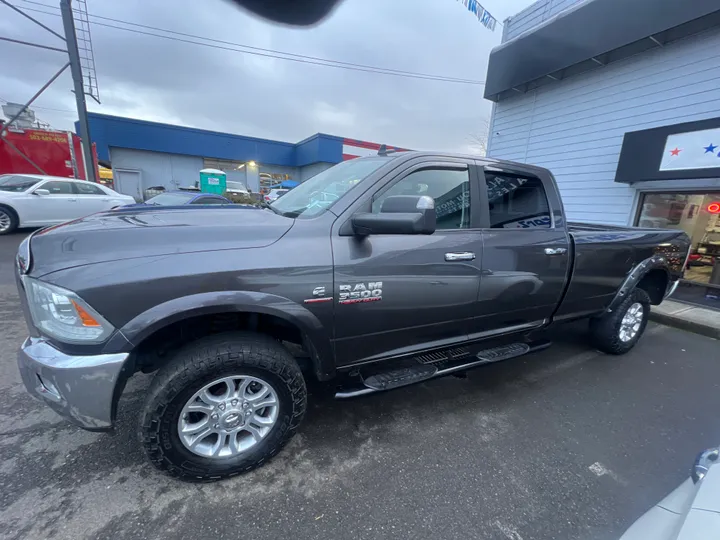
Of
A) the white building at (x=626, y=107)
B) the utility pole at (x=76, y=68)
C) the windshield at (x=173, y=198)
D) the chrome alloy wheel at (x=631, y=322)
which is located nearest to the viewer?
the chrome alloy wheel at (x=631, y=322)

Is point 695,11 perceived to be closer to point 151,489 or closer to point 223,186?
point 151,489

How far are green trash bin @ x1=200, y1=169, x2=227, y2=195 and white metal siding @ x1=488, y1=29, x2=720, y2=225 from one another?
1995 centimetres

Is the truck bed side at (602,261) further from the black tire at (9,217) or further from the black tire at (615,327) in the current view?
the black tire at (9,217)

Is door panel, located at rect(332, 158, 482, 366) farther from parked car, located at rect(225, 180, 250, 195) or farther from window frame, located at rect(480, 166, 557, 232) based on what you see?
parked car, located at rect(225, 180, 250, 195)

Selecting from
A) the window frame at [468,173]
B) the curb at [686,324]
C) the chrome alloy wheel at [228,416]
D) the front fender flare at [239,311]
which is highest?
the window frame at [468,173]

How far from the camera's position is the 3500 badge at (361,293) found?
1.99 m

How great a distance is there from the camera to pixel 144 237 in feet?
5.46

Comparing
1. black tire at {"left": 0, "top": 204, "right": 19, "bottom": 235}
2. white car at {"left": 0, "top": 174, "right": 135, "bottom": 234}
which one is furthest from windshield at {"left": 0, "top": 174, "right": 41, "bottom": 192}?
black tire at {"left": 0, "top": 204, "right": 19, "bottom": 235}

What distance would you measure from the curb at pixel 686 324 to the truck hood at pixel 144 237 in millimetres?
6181

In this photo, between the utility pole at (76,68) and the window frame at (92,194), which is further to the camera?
the utility pole at (76,68)

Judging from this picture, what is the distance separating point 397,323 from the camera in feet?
7.36

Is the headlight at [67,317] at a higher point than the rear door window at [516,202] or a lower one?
lower

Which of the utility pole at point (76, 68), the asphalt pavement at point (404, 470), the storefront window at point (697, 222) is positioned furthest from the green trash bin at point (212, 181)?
the storefront window at point (697, 222)

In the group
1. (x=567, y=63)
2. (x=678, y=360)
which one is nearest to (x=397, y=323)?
(x=678, y=360)
